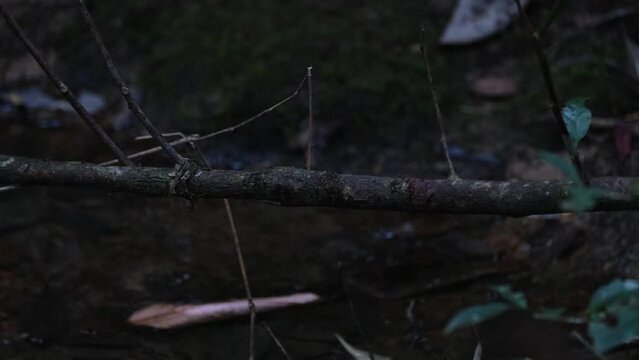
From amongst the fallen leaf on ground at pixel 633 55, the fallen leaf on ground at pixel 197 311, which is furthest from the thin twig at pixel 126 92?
the fallen leaf on ground at pixel 633 55

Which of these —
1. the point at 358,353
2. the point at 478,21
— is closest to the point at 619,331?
the point at 358,353

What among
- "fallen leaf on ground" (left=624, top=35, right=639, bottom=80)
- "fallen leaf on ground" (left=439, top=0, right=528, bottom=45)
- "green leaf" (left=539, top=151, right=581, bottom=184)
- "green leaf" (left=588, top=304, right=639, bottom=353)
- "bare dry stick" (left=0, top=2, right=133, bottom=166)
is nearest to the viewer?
"green leaf" (left=588, top=304, right=639, bottom=353)

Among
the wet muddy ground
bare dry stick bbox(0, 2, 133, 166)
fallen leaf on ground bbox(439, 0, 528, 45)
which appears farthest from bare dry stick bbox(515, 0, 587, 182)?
fallen leaf on ground bbox(439, 0, 528, 45)

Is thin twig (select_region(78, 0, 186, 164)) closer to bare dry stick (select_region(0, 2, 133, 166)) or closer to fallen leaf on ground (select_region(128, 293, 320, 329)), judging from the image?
bare dry stick (select_region(0, 2, 133, 166))

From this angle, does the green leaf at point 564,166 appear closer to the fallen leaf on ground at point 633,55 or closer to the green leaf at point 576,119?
the green leaf at point 576,119

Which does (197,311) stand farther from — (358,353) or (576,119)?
(576,119)

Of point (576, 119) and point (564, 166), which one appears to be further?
point (576, 119)

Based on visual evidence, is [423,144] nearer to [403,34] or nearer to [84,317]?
[403,34]
